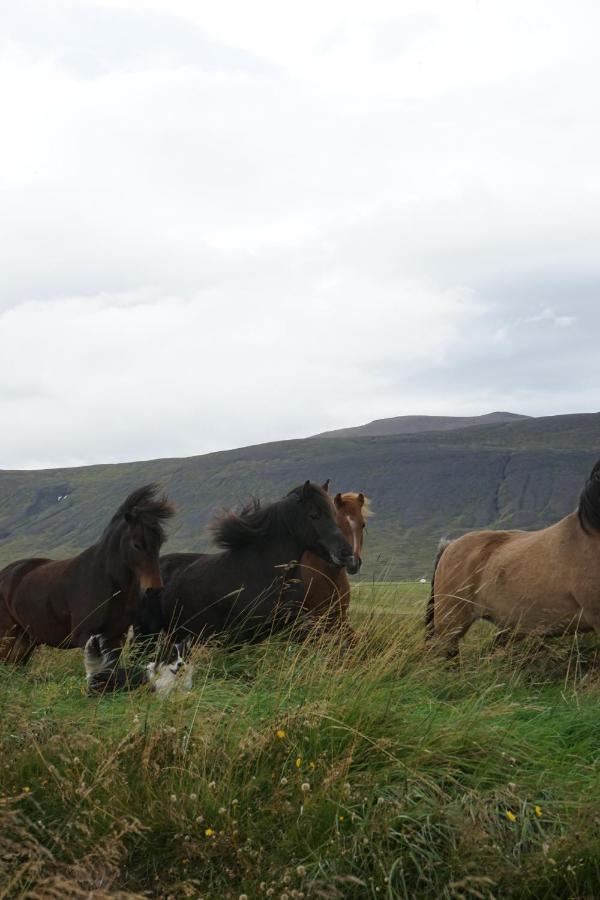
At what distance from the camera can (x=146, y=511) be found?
8.39 meters

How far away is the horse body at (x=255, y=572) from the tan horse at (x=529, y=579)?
4.99ft

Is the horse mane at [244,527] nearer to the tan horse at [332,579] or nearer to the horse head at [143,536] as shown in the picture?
the tan horse at [332,579]

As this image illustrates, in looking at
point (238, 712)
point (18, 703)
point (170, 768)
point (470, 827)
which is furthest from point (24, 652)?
point (470, 827)

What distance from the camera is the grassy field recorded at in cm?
416

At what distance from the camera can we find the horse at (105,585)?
8.20m

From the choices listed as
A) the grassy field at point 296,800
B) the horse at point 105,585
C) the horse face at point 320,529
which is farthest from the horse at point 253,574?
the grassy field at point 296,800

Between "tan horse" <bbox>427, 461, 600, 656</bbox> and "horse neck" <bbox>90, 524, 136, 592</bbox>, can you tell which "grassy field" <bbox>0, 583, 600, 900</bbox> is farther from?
"tan horse" <bbox>427, 461, 600, 656</bbox>

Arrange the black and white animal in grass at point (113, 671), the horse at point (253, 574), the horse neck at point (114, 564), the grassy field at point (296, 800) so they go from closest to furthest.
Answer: the grassy field at point (296, 800) < the black and white animal in grass at point (113, 671) < the horse neck at point (114, 564) < the horse at point (253, 574)

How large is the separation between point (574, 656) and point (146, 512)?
4641 millimetres

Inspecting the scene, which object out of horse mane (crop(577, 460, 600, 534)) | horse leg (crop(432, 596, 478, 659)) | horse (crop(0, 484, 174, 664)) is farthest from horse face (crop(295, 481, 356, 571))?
horse mane (crop(577, 460, 600, 534))

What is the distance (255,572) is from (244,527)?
510mm

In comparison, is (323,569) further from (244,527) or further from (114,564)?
(114,564)

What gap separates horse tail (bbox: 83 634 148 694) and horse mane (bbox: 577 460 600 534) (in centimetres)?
477

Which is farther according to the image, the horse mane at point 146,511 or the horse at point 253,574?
the horse at point 253,574
